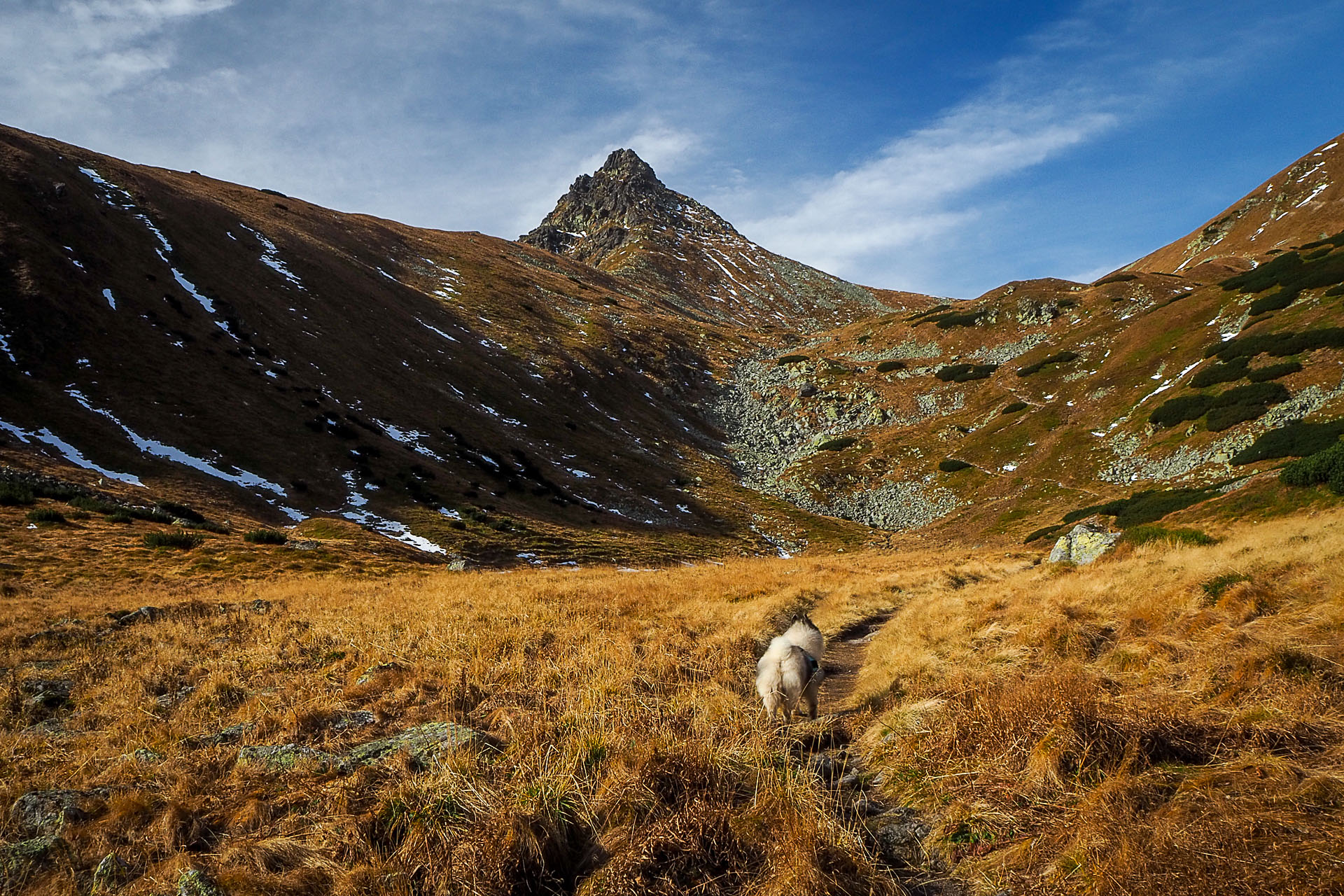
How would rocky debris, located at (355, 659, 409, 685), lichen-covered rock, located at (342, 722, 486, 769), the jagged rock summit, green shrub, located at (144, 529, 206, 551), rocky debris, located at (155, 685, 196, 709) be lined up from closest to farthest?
lichen-covered rock, located at (342, 722, 486, 769)
rocky debris, located at (155, 685, 196, 709)
rocky debris, located at (355, 659, 409, 685)
green shrub, located at (144, 529, 206, 551)
the jagged rock summit

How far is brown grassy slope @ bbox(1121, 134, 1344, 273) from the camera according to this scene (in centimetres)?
9500

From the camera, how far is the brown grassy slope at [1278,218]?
95.0 m

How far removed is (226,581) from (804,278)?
569 feet

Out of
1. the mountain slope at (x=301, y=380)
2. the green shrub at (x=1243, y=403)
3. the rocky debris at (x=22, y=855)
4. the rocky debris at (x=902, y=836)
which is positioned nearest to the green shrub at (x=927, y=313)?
the mountain slope at (x=301, y=380)

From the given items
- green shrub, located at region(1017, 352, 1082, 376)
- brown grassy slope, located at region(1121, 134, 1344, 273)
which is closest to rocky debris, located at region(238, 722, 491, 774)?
green shrub, located at region(1017, 352, 1082, 376)

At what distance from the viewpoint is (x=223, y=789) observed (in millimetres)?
5285

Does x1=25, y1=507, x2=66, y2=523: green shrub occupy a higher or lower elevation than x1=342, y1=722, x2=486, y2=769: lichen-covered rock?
higher

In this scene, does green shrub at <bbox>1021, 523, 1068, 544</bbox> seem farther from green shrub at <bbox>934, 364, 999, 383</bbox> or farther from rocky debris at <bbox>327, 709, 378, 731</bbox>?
green shrub at <bbox>934, 364, 999, 383</bbox>

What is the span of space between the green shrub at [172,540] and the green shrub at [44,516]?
3045 mm

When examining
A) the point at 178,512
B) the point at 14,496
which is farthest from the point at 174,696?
the point at 178,512

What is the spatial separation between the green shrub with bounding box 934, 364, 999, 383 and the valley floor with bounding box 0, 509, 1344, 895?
7288 cm

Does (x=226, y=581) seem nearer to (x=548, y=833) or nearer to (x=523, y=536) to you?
(x=523, y=536)

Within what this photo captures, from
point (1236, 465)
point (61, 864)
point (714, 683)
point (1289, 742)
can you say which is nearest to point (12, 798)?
point (61, 864)

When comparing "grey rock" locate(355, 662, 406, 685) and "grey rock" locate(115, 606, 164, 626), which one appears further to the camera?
"grey rock" locate(115, 606, 164, 626)
